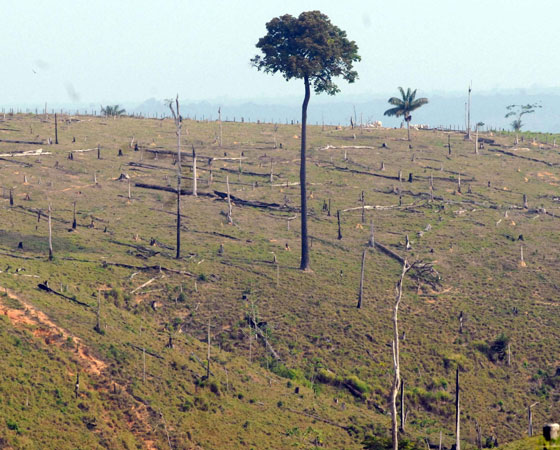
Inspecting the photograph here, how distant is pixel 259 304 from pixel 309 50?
20687mm

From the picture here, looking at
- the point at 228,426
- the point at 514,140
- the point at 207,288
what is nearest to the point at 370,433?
the point at 228,426

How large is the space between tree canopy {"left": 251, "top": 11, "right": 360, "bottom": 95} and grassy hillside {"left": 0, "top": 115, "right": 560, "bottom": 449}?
13576 mm

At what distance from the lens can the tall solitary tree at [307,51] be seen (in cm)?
6059

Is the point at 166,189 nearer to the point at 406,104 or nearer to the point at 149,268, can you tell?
the point at 149,268

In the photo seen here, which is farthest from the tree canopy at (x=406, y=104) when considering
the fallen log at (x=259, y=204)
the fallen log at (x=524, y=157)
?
the fallen log at (x=259, y=204)

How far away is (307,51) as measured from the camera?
201 ft

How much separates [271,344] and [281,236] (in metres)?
19.7

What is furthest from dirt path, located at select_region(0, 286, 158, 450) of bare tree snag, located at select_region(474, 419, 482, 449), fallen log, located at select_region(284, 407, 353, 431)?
bare tree snag, located at select_region(474, 419, 482, 449)

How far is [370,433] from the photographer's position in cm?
4069

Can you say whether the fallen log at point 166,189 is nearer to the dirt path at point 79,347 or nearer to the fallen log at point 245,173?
the fallen log at point 245,173

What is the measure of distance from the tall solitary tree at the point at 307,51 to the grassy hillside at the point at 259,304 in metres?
11.1

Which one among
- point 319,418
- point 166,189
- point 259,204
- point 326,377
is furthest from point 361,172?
A: point 319,418

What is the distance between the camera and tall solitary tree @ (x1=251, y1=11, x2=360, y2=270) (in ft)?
199

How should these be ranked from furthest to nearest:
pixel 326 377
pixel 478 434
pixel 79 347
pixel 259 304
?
pixel 259 304 < pixel 326 377 < pixel 478 434 < pixel 79 347
